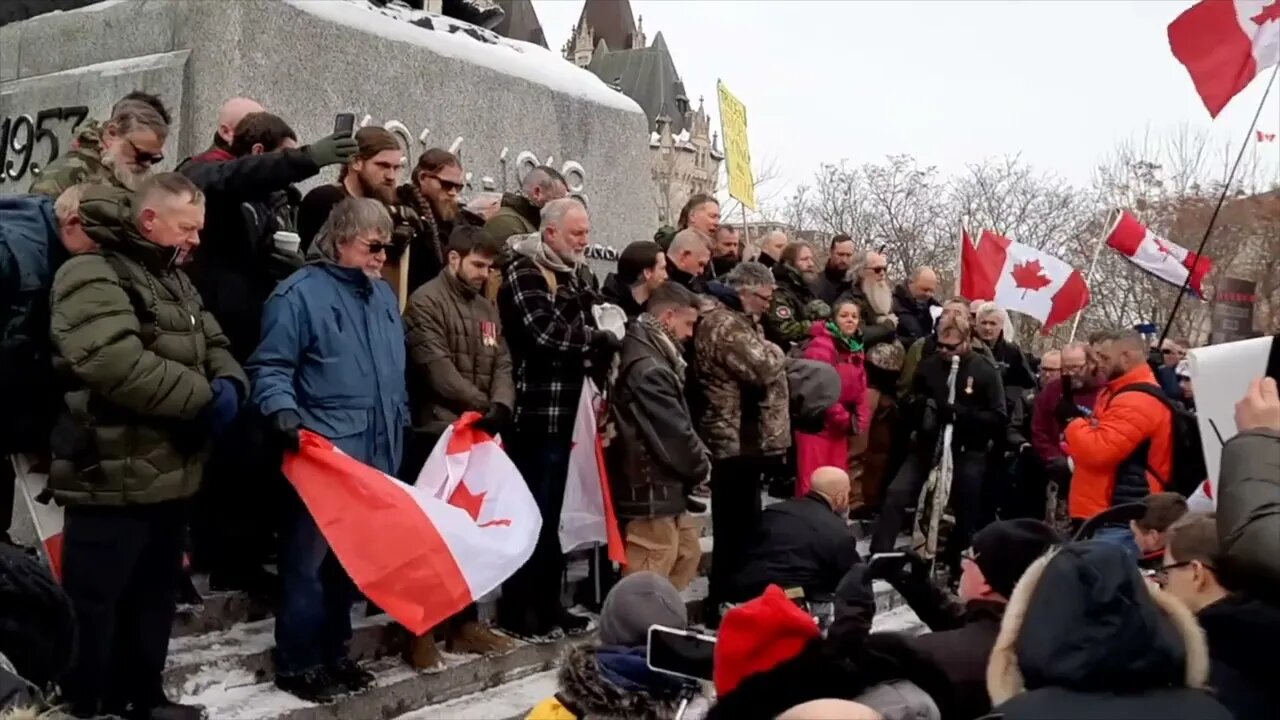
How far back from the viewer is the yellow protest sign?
36.0 ft

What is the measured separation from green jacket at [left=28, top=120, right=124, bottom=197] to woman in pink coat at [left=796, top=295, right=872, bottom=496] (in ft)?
16.3

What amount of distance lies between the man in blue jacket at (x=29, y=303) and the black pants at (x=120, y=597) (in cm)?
42

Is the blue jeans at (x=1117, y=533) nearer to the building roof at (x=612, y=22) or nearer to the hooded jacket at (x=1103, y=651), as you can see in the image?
the hooded jacket at (x=1103, y=651)

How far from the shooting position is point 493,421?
17.3ft

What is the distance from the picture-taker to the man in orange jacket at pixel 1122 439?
21.4 feet

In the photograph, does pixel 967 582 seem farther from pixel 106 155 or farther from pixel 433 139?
pixel 433 139

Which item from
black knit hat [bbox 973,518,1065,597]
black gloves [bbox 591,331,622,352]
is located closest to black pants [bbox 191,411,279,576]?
black gloves [bbox 591,331,622,352]

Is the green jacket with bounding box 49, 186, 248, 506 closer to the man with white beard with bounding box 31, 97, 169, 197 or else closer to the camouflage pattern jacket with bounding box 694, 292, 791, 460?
the man with white beard with bounding box 31, 97, 169, 197

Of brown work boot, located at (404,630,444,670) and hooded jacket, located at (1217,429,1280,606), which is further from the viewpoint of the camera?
brown work boot, located at (404,630,444,670)

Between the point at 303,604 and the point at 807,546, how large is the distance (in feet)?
7.97

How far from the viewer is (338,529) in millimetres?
4547

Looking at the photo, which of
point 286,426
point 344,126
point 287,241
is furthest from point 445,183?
point 286,426

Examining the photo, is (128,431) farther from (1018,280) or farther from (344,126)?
(1018,280)

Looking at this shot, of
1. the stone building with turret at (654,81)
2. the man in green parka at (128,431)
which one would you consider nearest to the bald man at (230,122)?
the man in green parka at (128,431)
